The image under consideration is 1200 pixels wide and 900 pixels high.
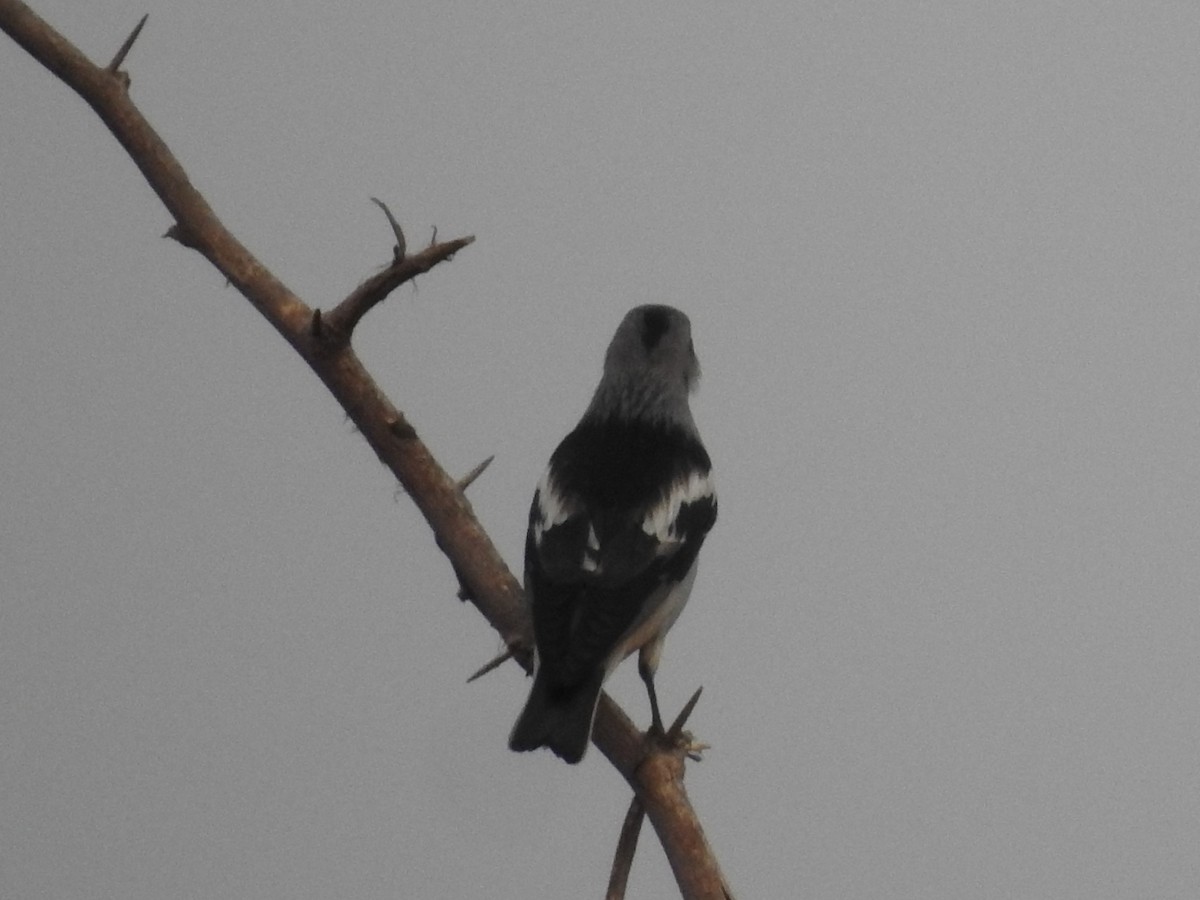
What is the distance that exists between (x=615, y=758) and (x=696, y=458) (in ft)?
3.05

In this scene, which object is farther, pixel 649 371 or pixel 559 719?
pixel 649 371

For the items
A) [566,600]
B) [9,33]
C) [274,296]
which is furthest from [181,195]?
[566,600]

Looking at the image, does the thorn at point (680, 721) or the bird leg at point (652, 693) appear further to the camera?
the bird leg at point (652, 693)

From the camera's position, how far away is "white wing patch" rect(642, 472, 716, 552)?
3.37 m

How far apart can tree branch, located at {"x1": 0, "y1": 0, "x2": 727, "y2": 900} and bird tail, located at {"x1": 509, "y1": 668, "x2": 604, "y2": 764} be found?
0.27ft

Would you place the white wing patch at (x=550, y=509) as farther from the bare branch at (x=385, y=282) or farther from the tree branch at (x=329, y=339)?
the bare branch at (x=385, y=282)

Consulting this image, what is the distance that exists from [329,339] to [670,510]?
91 cm

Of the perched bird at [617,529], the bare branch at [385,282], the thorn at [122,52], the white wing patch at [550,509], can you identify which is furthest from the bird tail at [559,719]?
the thorn at [122,52]

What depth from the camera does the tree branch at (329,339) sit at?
9.54 feet

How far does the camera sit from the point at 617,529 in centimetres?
334

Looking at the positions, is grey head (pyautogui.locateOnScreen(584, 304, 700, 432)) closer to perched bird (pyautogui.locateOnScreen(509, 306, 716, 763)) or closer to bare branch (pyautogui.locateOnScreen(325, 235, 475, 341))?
perched bird (pyautogui.locateOnScreen(509, 306, 716, 763))

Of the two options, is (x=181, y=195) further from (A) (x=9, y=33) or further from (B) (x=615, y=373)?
(B) (x=615, y=373)

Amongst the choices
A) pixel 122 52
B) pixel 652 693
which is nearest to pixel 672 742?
pixel 652 693

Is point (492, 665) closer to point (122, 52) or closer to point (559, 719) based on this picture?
point (559, 719)
